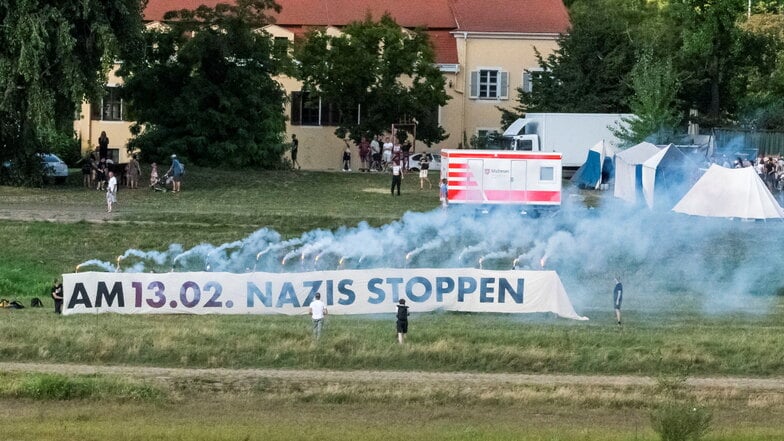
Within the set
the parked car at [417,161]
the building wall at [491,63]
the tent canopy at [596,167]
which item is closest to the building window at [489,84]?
the building wall at [491,63]

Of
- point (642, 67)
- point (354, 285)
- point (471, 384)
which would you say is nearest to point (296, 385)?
point (471, 384)

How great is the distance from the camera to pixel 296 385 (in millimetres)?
29656

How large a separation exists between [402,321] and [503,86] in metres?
51.0

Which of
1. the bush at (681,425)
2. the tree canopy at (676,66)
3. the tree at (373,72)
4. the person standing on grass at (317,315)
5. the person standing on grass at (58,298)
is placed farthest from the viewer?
the tree at (373,72)

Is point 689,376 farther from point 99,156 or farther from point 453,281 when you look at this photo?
point 99,156

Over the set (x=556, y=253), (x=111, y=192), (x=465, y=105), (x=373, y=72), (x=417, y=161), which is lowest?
(x=556, y=253)

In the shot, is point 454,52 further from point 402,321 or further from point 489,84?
point 402,321

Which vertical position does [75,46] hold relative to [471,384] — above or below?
above

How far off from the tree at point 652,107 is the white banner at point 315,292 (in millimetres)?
28023

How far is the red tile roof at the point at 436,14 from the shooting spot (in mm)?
79438

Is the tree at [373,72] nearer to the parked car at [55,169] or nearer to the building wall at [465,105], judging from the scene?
the building wall at [465,105]

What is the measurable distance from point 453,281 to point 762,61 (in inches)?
1960

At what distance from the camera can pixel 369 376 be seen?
3062 centimetres

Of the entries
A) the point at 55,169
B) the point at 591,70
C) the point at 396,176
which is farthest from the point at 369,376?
the point at 591,70
